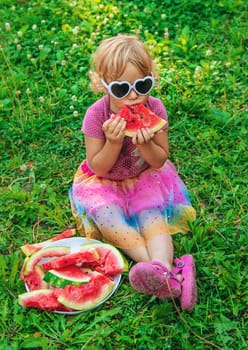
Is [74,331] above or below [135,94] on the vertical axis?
below

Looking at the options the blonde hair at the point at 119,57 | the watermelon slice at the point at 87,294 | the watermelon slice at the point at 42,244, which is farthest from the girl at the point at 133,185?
the watermelon slice at the point at 87,294

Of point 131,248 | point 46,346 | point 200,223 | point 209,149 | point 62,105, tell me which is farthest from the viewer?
point 62,105

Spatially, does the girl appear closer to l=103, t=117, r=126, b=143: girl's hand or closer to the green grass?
l=103, t=117, r=126, b=143: girl's hand

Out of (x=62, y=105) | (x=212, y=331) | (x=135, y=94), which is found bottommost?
(x=212, y=331)

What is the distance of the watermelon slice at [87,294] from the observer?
324 centimetres

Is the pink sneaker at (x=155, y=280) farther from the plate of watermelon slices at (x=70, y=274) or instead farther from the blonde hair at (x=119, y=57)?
the blonde hair at (x=119, y=57)

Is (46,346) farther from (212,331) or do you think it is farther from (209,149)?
(209,149)

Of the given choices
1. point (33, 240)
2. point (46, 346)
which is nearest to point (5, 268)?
point (33, 240)

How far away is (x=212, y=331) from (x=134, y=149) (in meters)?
1.16


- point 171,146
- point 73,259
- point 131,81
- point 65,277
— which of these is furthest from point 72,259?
point 171,146

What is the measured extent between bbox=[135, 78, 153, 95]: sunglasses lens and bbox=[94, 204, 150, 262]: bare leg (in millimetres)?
715

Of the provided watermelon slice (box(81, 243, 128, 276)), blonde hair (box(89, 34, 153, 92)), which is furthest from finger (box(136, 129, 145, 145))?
watermelon slice (box(81, 243, 128, 276))

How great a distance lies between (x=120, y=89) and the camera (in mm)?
3242

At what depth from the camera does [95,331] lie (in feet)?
10.3
